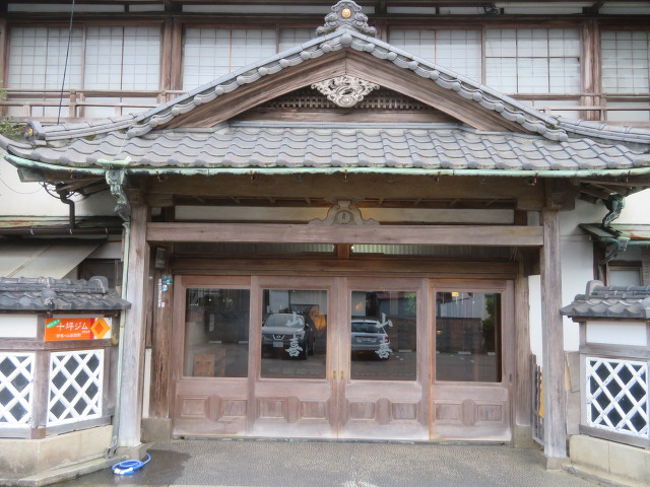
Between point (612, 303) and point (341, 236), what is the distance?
350 centimetres

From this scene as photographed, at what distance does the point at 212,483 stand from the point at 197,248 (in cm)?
358

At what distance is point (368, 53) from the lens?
6.96 meters

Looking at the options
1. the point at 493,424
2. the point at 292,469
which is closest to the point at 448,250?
the point at 493,424

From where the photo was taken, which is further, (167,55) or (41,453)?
(167,55)

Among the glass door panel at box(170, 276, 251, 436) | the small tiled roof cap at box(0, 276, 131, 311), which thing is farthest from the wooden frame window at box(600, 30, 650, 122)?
the small tiled roof cap at box(0, 276, 131, 311)

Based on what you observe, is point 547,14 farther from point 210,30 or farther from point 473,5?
point 210,30

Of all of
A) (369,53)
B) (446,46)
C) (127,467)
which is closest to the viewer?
(127,467)

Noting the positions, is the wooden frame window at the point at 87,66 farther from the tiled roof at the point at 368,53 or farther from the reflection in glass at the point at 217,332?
the reflection in glass at the point at 217,332

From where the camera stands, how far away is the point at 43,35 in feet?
32.1

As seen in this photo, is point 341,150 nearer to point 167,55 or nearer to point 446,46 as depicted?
point 446,46

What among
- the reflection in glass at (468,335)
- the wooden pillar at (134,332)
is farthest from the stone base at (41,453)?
the reflection in glass at (468,335)

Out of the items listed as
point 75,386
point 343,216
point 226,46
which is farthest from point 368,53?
point 75,386

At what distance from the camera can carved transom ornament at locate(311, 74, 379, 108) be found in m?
7.21

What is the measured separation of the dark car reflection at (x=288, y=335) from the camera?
7.93 meters
